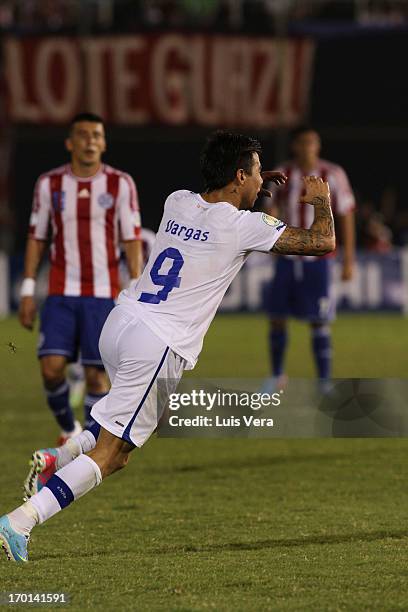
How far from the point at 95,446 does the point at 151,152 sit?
2065 cm

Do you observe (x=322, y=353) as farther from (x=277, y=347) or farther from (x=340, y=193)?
(x=340, y=193)

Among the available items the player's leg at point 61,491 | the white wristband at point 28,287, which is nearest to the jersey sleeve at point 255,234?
the player's leg at point 61,491

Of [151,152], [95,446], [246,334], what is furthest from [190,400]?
[151,152]

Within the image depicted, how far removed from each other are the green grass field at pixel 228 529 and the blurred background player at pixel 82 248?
29.5 inches

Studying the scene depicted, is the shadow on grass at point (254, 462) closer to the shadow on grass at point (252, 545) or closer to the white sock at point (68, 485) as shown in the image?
the shadow on grass at point (252, 545)

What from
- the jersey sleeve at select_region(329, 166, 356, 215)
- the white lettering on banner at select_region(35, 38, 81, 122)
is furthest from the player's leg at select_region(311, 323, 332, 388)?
the white lettering on banner at select_region(35, 38, 81, 122)

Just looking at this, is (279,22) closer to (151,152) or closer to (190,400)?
(151,152)

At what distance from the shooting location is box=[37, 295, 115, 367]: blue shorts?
7418 millimetres

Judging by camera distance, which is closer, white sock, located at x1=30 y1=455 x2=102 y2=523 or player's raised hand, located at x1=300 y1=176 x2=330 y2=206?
white sock, located at x1=30 y1=455 x2=102 y2=523

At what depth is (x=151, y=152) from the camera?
83.5ft

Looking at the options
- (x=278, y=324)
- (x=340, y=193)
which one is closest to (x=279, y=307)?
(x=278, y=324)

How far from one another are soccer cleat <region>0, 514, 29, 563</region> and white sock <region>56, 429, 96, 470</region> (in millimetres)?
813

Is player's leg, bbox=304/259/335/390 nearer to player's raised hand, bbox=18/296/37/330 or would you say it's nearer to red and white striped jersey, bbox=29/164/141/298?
red and white striped jersey, bbox=29/164/141/298

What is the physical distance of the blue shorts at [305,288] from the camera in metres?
10.4
